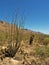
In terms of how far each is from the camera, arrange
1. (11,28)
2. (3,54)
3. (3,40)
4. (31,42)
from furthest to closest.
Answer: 1. (31,42)
2. (3,40)
3. (11,28)
4. (3,54)

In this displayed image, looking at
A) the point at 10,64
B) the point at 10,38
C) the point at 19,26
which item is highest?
the point at 19,26

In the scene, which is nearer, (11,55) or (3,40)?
(11,55)

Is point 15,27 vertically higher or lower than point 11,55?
higher

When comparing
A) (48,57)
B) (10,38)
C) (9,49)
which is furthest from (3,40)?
(48,57)

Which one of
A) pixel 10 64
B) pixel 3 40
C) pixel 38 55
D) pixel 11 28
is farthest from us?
pixel 3 40

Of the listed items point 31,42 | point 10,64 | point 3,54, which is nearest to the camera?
point 10,64

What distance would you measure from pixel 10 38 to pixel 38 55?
7.92 ft

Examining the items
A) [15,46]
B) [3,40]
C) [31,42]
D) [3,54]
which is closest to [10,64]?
[3,54]

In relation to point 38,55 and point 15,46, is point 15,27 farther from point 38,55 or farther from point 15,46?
point 38,55

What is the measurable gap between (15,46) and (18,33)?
3.01 ft

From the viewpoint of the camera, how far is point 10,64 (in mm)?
9672

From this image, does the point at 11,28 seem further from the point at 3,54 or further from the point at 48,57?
the point at 48,57

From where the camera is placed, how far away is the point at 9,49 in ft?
39.9

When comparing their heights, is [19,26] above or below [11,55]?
above
